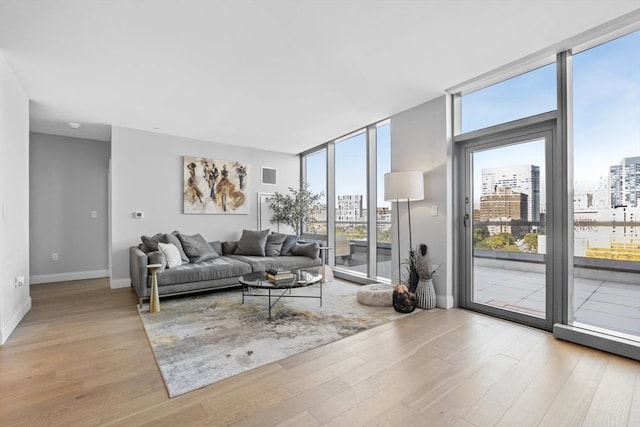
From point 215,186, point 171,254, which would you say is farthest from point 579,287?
point 215,186

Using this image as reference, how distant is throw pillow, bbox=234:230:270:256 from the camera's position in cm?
500

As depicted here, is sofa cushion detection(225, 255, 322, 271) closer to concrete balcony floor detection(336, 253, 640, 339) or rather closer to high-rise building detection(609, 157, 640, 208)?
concrete balcony floor detection(336, 253, 640, 339)

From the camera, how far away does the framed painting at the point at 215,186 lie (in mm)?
5148

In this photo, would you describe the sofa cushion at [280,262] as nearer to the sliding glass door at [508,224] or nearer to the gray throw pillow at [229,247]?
the gray throw pillow at [229,247]

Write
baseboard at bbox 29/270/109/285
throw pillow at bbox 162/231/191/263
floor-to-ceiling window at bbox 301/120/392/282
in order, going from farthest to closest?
baseboard at bbox 29/270/109/285, floor-to-ceiling window at bbox 301/120/392/282, throw pillow at bbox 162/231/191/263

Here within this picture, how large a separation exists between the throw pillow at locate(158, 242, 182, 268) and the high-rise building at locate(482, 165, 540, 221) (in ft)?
12.7

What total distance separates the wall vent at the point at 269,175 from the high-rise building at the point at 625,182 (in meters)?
5.01

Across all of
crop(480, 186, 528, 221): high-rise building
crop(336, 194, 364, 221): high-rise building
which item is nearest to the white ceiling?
crop(480, 186, 528, 221): high-rise building

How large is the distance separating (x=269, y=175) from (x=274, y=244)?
1.65 meters

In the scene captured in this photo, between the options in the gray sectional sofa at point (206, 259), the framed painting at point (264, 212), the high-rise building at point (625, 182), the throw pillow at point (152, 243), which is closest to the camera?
the high-rise building at point (625, 182)

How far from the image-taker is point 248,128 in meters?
4.70

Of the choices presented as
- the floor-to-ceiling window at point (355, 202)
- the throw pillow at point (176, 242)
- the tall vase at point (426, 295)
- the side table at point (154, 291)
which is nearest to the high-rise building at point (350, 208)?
the floor-to-ceiling window at point (355, 202)

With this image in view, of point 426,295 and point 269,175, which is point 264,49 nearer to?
point 426,295

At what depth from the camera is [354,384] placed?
6.31 ft
